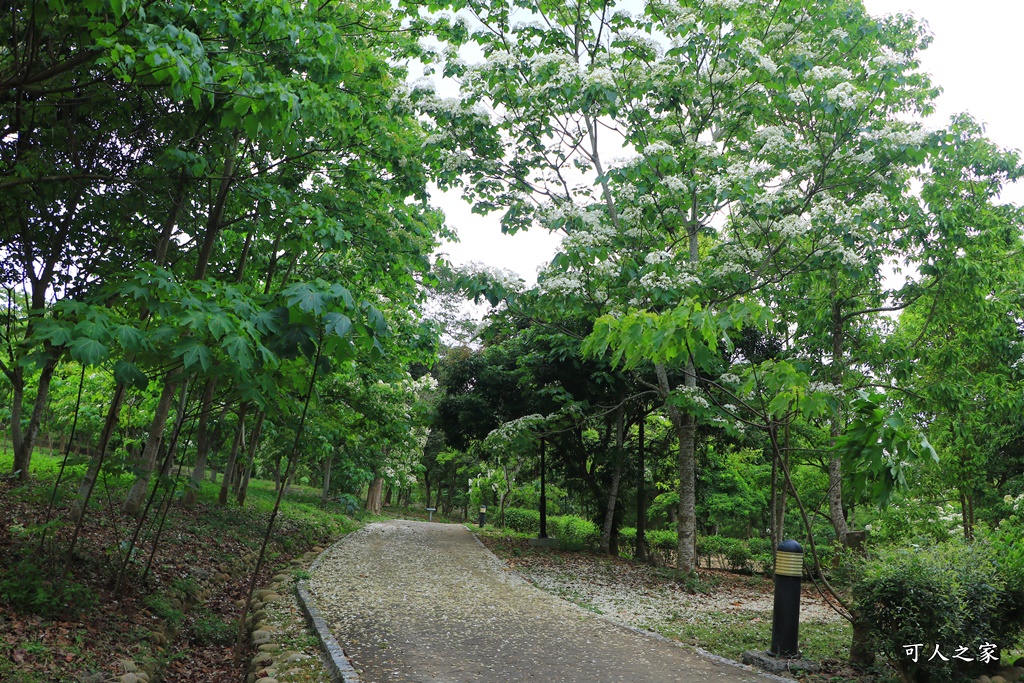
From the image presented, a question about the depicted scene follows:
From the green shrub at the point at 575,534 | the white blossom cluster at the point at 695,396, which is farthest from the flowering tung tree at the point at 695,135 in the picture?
the green shrub at the point at 575,534

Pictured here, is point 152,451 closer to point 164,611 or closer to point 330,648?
point 164,611

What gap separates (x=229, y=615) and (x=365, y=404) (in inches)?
272

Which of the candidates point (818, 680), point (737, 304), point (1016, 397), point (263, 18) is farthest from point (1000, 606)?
point (1016, 397)

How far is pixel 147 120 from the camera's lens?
600cm

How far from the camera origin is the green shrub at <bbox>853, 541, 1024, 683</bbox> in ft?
16.5

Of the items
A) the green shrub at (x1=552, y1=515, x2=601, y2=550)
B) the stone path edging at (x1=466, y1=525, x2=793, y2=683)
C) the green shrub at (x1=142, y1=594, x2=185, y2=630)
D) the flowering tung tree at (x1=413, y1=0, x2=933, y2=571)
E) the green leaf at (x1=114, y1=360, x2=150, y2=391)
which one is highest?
the flowering tung tree at (x1=413, y1=0, x2=933, y2=571)

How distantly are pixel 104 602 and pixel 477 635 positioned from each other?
A: 11.5ft

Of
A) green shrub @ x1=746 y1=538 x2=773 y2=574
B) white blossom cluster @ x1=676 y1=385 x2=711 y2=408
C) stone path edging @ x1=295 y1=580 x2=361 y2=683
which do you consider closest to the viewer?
stone path edging @ x1=295 y1=580 x2=361 y2=683

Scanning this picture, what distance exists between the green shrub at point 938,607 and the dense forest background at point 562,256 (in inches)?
1.1

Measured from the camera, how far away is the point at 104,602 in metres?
6.03

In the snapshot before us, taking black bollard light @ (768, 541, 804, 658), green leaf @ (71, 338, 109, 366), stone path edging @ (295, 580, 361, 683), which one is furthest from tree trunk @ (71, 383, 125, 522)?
black bollard light @ (768, 541, 804, 658)

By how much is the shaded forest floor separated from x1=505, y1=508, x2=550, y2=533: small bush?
627 inches

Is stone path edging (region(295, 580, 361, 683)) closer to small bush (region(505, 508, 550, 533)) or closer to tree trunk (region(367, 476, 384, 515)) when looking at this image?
small bush (region(505, 508, 550, 533))

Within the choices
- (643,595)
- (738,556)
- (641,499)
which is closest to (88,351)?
(643,595)
